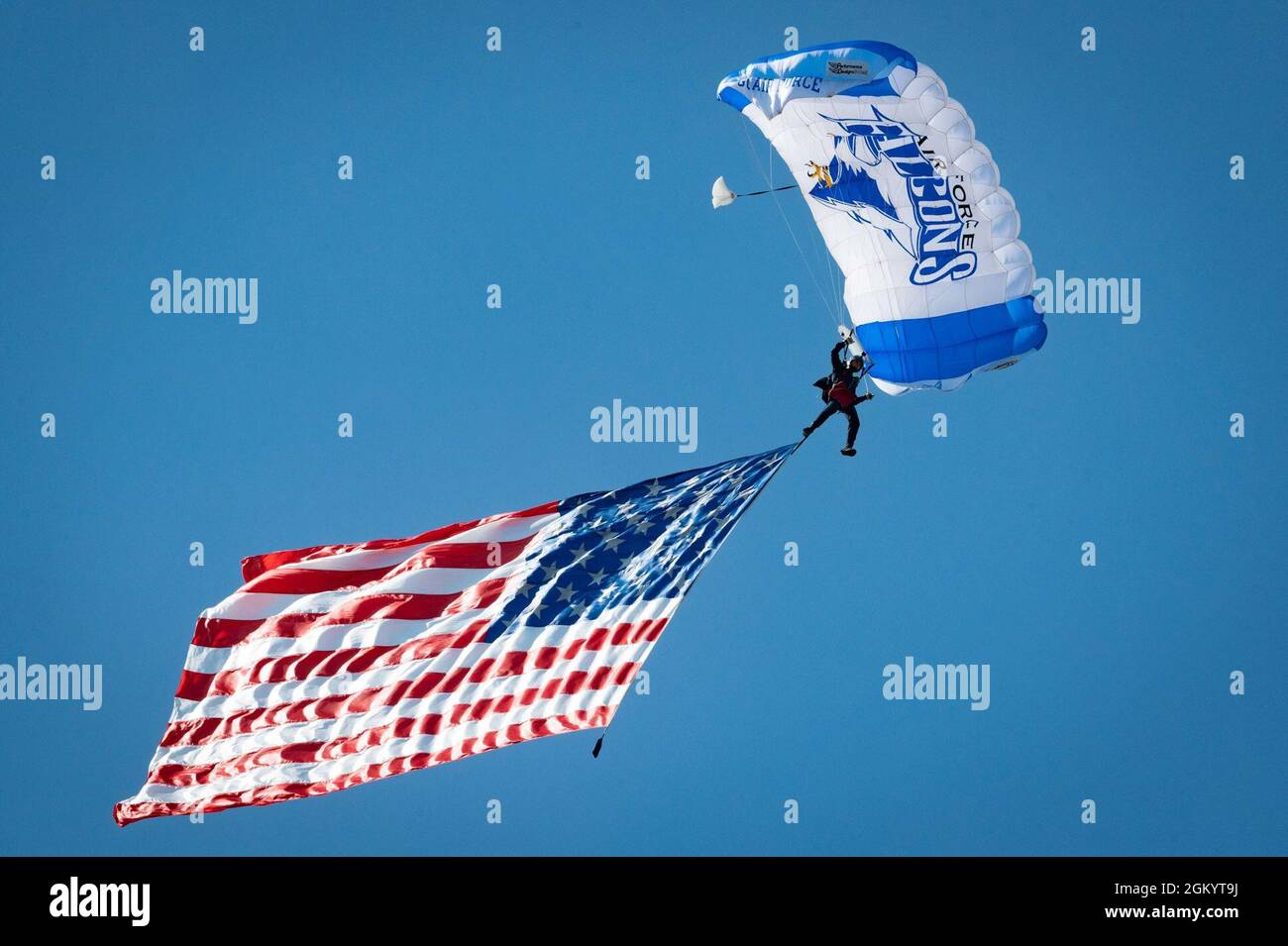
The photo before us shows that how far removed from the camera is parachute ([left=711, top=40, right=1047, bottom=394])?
19.3 metres

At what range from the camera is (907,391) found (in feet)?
64.4

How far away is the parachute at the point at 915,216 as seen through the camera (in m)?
19.3

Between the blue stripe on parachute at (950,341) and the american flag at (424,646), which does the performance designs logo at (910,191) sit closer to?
the blue stripe on parachute at (950,341)

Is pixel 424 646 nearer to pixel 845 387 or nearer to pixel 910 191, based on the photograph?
pixel 845 387

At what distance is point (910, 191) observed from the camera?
1938cm

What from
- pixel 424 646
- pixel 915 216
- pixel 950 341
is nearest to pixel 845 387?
pixel 950 341

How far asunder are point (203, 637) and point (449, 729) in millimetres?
2795

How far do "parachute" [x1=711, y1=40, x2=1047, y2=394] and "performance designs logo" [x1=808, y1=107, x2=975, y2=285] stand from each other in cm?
1

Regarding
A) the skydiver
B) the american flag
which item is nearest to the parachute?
the skydiver

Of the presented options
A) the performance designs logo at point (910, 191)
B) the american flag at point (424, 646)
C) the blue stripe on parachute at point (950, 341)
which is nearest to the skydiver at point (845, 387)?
the blue stripe on parachute at point (950, 341)

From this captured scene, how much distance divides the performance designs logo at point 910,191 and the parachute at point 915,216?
1 cm

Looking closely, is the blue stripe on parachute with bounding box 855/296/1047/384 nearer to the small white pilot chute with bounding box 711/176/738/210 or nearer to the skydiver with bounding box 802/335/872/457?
the skydiver with bounding box 802/335/872/457

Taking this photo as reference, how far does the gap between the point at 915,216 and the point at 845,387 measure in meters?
2.07

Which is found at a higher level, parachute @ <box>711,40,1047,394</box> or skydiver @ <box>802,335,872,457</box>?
parachute @ <box>711,40,1047,394</box>
